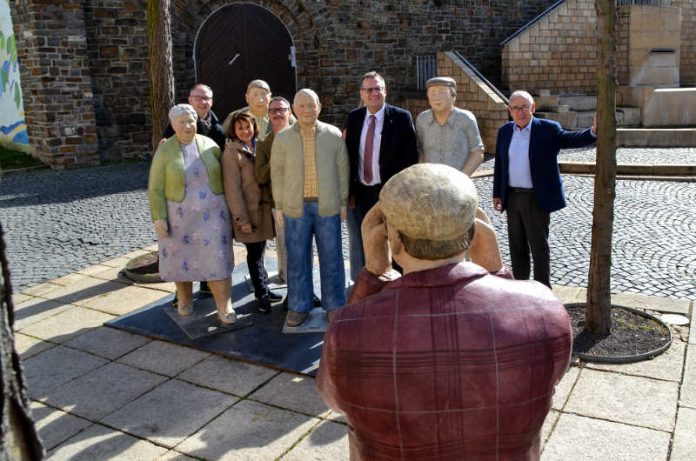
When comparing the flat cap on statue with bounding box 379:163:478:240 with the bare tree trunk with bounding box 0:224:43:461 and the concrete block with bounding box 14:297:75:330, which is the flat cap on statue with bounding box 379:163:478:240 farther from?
the concrete block with bounding box 14:297:75:330

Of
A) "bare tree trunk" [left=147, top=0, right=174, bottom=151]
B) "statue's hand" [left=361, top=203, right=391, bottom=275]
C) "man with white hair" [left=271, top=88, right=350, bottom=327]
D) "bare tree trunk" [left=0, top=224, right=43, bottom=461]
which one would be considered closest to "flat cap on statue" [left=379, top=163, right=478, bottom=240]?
"statue's hand" [left=361, top=203, right=391, bottom=275]

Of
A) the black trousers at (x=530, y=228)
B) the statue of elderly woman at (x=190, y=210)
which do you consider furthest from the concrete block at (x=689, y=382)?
the statue of elderly woman at (x=190, y=210)

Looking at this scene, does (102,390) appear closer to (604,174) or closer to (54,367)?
(54,367)

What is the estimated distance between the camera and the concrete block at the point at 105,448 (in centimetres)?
356

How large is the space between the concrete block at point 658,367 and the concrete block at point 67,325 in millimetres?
3816

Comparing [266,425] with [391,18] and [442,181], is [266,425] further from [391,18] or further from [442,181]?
[391,18]

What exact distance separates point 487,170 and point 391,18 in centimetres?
738

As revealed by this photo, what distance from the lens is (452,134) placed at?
5.21m

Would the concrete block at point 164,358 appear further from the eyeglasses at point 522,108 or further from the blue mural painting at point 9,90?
the blue mural painting at point 9,90

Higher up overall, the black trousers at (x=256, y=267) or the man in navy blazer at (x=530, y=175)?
the man in navy blazer at (x=530, y=175)

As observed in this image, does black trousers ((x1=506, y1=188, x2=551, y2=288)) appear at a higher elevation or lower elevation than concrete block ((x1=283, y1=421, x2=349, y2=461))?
higher

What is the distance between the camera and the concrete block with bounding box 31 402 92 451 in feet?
12.3

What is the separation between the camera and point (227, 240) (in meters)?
5.30

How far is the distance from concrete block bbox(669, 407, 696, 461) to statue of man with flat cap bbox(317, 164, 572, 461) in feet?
6.69
